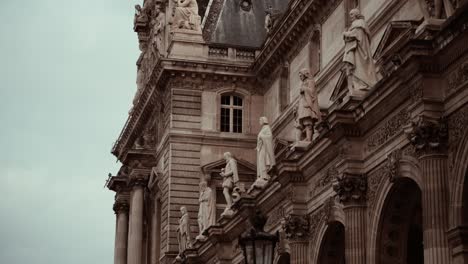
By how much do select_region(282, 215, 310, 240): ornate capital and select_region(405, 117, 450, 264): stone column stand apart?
32.3ft

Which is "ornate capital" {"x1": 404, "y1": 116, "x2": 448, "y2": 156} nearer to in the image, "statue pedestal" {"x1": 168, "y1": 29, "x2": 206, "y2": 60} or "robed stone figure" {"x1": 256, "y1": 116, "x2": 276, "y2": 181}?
"robed stone figure" {"x1": 256, "y1": 116, "x2": 276, "y2": 181}

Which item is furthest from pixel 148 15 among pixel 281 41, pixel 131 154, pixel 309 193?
pixel 309 193

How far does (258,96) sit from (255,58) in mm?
1923

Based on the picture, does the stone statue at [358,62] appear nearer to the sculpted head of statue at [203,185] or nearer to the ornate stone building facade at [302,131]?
the ornate stone building facade at [302,131]

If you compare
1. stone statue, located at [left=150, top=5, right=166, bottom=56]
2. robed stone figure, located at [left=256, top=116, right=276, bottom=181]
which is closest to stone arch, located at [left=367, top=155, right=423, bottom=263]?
robed stone figure, located at [left=256, top=116, right=276, bottom=181]

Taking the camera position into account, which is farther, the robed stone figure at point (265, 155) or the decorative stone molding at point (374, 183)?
the robed stone figure at point (265, 155)

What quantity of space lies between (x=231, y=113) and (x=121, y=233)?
14590mm

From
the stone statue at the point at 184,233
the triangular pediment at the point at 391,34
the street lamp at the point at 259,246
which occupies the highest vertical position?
the triangular pediment at the point at 391,34

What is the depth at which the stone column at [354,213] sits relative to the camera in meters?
33.3

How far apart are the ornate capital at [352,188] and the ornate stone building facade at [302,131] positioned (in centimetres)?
4

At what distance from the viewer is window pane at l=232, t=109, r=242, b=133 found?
190ft

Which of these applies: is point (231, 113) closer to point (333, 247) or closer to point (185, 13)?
point (185, 13)

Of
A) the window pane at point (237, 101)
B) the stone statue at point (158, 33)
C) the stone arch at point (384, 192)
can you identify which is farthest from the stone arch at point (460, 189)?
the stone statue at point (158, 33)

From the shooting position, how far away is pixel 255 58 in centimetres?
5784
